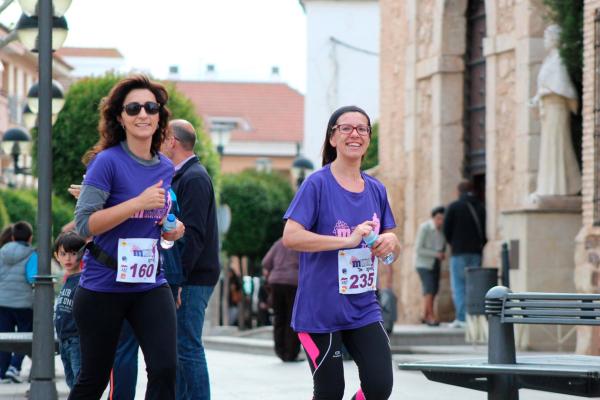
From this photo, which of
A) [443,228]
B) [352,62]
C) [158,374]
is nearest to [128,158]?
[158,374]

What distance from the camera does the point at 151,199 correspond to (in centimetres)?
763

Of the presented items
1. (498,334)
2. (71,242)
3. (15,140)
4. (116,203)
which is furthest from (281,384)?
(15,140)

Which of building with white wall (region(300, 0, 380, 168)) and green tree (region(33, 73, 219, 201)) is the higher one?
building with white wall (region(300, 0, 380, 168))

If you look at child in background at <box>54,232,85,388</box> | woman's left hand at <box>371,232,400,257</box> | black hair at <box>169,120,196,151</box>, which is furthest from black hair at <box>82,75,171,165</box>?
child in background at <box>54,232,85,388</box>

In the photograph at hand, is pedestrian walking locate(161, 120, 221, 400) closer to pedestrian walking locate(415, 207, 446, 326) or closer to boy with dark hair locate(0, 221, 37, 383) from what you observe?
boy with dark hair locate(0, 221, 37, 383)

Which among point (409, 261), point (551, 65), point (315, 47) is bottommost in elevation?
point (409, 261)

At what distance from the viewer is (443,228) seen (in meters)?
22.4

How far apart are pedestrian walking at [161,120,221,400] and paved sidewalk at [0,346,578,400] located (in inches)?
143

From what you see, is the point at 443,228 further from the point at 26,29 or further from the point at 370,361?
the point at 370,361

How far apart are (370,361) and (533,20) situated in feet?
50.2

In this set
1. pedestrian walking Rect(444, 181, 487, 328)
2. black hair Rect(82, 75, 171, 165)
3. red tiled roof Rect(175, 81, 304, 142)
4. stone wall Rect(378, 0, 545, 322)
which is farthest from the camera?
red tiled roof Rect(175, 81, 304, 142)

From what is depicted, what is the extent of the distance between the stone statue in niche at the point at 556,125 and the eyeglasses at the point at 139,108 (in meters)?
12.9

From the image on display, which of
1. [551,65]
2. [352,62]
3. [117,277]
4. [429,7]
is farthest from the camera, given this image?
[352,62]

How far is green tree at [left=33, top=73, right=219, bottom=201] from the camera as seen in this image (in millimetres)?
37938
